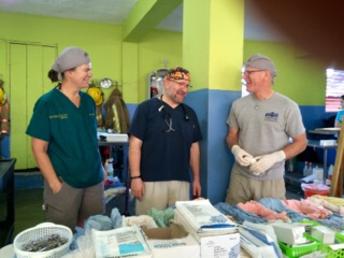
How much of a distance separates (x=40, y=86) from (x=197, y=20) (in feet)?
10.5

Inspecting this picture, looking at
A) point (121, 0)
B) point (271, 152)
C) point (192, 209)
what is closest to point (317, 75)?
point (192, 209)

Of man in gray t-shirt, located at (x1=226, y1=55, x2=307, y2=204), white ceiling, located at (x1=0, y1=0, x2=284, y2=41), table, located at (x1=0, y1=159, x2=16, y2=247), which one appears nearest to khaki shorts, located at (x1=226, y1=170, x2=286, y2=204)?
man in gray t-shirt, located at (x1=226, y1=55, x2=307, y2=204)

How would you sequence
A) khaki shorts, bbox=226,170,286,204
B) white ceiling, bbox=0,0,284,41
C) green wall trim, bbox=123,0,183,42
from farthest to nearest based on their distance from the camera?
white ceiling, bbox=0,0,284,41
green wall trim, bbox=123,0,183,42
khaki shorts, bbox=226,170,286,204

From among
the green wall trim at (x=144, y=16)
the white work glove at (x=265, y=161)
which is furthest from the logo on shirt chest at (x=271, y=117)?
the green wall trim at (x=144, y=16)

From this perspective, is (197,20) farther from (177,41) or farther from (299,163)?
(299,163)

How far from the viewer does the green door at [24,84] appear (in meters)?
4.39

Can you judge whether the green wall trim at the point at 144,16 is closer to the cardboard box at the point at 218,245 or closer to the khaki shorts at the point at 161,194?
the khaki shorts at the point at 161,194

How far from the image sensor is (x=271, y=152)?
1783 mm

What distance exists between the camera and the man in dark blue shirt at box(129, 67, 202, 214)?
179 cm

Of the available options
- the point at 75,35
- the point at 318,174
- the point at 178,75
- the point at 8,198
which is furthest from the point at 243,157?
the point at 75,35

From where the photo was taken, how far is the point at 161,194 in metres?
1.79

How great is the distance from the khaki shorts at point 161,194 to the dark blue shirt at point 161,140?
31 millimetres

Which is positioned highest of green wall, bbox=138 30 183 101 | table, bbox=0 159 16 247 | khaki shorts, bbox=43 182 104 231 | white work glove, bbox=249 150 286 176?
green wall, bbox=138 30 183 101

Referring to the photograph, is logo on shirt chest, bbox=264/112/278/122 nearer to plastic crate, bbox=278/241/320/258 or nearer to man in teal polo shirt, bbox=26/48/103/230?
plastic crate, bbox=278/241/320/258
